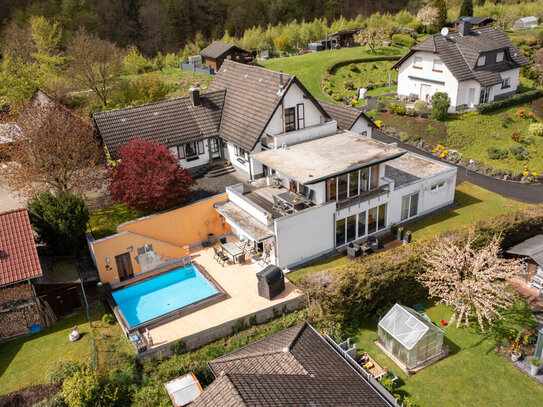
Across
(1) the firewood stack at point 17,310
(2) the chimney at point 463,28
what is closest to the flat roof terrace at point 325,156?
(1) the firewood stack at point 17,310

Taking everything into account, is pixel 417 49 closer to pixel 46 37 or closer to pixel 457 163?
pixel 457 163

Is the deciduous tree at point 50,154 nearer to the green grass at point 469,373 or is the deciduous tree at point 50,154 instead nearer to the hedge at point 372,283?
the hedge at point 372,283

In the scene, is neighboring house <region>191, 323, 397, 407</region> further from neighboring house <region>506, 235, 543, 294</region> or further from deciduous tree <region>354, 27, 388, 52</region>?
deciduous tree <region>354, 27, 388, 52</region>

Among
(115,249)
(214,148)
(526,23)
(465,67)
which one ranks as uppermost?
(526,23)

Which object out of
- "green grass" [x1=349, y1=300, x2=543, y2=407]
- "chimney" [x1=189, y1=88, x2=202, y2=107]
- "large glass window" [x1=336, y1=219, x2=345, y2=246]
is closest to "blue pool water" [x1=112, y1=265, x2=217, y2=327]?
"large glass window" [x1=336, y1=219, x2=345, y2=246]

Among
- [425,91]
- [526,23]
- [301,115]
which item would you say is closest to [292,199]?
[301,115]

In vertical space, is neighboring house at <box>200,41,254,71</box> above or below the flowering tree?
above

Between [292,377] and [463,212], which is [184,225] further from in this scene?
[463,212]
